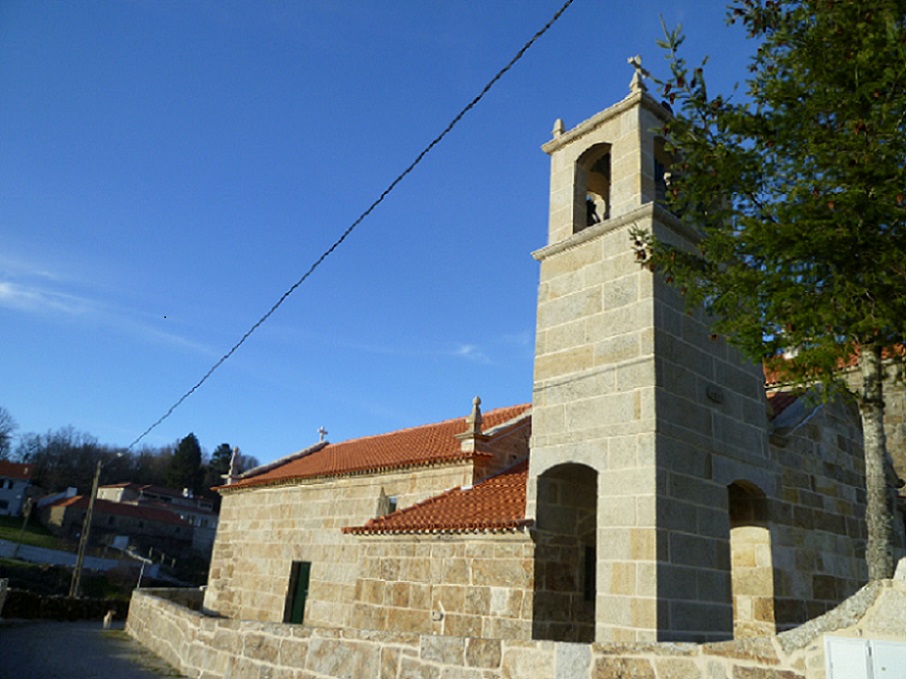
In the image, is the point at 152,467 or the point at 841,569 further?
the point at 152,467

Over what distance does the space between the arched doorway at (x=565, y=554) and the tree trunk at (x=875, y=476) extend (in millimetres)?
3600

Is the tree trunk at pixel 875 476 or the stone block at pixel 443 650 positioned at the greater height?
the tree trunk at pixel 875 476

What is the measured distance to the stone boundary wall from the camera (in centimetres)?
393

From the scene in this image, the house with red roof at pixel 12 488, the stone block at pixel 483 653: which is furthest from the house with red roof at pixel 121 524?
the stone block at pixel 483 653

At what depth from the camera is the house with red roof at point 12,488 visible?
6303 centimetres

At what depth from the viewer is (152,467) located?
90312mm

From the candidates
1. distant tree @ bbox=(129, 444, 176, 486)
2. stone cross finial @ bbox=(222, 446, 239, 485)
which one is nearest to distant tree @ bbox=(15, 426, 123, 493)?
distant tree @ bbox=(129, 444, 176, 486)

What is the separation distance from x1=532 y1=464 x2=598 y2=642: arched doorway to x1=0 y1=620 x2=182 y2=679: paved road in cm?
580

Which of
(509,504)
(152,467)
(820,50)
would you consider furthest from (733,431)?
(152,467)

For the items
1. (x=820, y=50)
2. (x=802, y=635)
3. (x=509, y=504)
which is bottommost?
(x=802, y=635)

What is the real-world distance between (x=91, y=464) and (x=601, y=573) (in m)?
88.3

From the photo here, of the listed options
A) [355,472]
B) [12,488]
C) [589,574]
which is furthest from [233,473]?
[12,488]

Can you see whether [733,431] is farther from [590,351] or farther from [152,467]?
[152,467]

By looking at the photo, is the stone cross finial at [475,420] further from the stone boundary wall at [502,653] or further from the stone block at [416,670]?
the stone block at [416,670]
